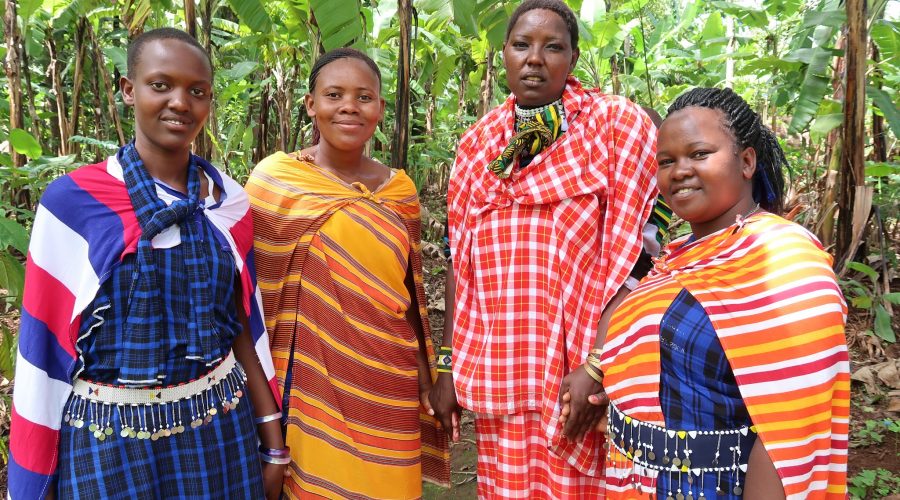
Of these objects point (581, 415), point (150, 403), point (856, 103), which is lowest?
point (581, 415)

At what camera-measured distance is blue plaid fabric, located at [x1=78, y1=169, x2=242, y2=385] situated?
1.52m

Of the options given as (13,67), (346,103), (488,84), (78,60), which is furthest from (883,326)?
(78,60)

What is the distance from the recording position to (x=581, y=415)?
183 centimetres

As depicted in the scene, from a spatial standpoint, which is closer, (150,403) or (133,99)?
(150,403)

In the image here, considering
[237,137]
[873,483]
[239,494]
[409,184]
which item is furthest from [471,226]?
[237,137]

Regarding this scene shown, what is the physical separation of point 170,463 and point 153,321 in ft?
1.16

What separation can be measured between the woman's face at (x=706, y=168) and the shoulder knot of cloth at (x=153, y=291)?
1179 millimetres

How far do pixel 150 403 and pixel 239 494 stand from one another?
1.17 ft

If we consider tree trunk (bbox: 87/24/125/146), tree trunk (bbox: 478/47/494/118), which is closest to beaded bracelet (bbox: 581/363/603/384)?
tree trunk (bbox: 87/24/125/146)

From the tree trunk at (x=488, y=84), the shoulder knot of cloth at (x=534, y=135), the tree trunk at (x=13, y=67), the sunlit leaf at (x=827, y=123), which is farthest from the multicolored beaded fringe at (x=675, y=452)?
the tree trunk at (x=488, y=84)

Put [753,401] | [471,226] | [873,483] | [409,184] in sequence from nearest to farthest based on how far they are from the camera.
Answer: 1. [753,401]
2. [471,226]
3. [409,184]
4. [873,483]

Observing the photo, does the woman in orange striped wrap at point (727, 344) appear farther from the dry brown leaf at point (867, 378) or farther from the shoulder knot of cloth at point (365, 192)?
the dry brown leaf at point (867, 378)

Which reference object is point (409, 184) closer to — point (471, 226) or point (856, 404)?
point (471, 226)

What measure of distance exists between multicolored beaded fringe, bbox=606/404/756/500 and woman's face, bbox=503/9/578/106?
972mm
